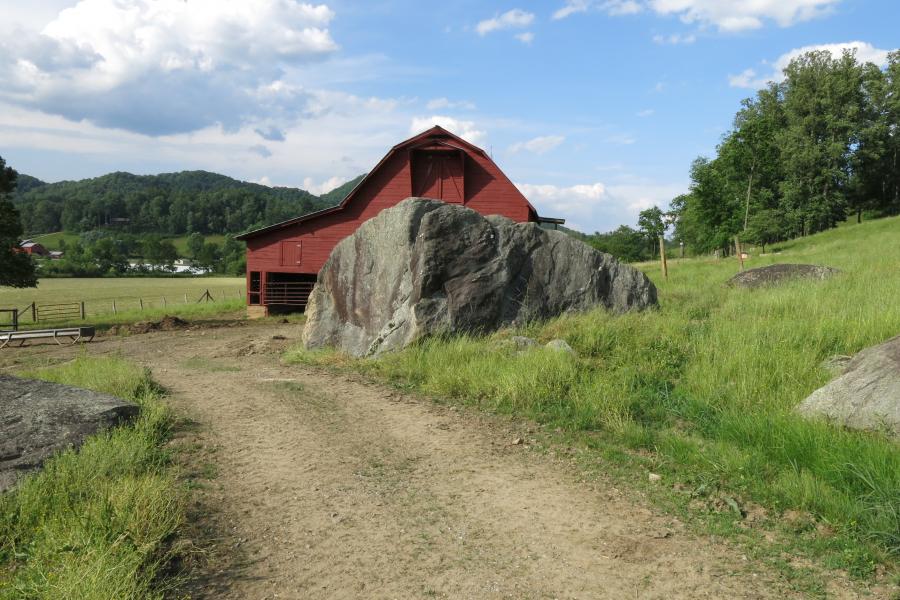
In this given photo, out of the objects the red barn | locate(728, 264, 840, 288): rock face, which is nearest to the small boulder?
locate(728, 264, 840, 288): rock face

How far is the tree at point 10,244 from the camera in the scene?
25891mm

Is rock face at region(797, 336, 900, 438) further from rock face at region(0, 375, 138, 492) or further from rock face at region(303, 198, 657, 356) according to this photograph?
rock face at region(0, 375, 138, 492)

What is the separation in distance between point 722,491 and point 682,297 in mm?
11892

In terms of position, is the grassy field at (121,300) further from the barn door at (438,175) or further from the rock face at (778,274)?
the rock face at (778,274)

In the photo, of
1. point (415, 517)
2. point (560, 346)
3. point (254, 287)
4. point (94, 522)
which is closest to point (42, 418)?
point (94, 522)

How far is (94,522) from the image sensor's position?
457 cm

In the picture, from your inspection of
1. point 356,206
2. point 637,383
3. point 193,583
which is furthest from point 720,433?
point 356,206

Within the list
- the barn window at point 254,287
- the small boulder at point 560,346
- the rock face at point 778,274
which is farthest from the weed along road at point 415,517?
the barn window at point 254,287

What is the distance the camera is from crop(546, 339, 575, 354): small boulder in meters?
9.60

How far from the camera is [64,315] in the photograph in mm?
33312

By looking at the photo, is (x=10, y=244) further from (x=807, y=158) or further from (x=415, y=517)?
(x=807, y=158)

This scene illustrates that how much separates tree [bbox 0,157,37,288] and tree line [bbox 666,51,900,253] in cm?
4190

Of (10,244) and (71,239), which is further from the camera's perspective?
(71,239)

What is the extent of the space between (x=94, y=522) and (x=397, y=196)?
2319cm
